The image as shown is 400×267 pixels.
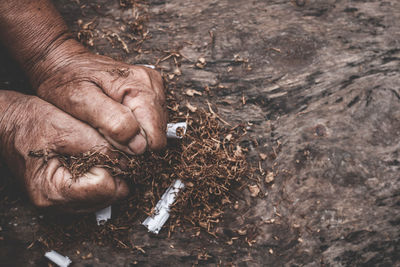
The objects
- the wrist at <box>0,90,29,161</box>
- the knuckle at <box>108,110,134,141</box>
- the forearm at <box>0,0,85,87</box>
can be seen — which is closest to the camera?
the knuckle at <box>108,110,134,141</box>

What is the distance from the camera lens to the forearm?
191 cm

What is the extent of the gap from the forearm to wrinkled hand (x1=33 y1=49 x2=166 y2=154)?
0.07m

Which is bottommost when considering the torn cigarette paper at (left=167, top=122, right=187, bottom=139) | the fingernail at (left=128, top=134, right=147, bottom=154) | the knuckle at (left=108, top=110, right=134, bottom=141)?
the torn cigarette paper at (left=167, top=122, right=187, bottom=139)

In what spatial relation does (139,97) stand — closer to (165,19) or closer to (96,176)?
(96,176)

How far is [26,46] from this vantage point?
1.95 m

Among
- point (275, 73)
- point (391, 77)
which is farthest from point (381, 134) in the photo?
point (275, 73)

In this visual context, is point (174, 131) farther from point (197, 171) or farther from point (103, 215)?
point (103, 215)

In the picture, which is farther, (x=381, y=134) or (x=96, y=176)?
(x=381, y=134)

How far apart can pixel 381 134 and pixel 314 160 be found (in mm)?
507

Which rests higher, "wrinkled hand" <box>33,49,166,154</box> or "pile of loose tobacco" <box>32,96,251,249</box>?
"wrinkled hand" <box>33,49,166,154</box>

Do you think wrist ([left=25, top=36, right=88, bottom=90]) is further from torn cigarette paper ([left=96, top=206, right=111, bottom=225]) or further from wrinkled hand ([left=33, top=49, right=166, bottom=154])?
torn cigarette paper ([left=96, top=206, right=111, bottom=225])

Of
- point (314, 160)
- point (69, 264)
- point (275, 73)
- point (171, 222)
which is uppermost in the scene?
point (275, 73)

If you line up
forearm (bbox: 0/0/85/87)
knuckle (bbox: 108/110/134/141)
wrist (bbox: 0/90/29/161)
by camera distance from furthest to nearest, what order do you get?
forearm (bbox: 0/0/85/87), wrist (bbox: 0/90/29/161), knuckle (bbox: 108/110/134/141)

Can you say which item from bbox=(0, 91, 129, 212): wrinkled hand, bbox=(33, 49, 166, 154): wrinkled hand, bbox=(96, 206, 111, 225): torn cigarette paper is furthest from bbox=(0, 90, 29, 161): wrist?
bbox=(96, 206, 111, 225): torn cigarette paper
